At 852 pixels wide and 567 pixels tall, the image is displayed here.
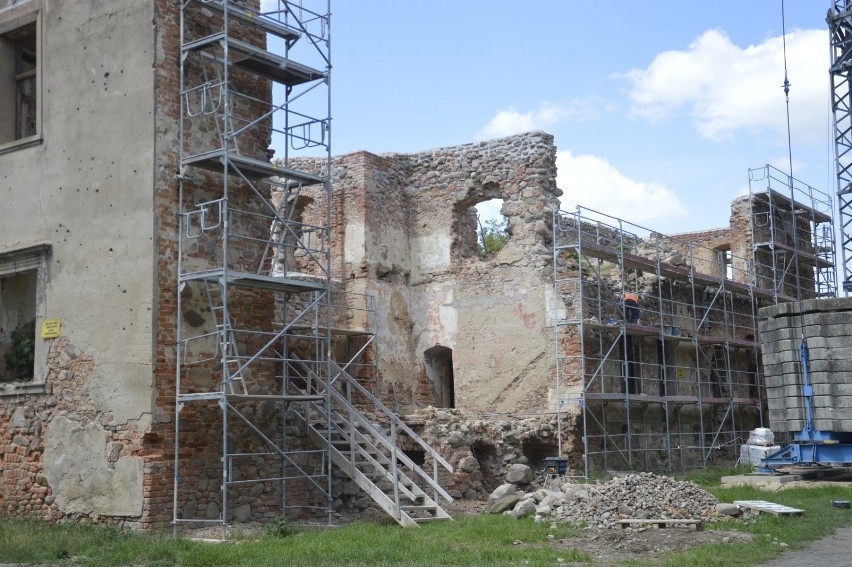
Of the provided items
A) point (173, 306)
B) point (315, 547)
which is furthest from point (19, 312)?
point (315, 547)

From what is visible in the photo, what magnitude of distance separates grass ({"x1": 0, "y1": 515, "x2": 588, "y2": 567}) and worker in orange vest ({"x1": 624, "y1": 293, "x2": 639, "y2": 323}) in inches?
328

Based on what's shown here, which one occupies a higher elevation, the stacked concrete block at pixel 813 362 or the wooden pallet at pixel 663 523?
the stacked concrete block at pixel 813 362

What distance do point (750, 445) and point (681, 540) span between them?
11.2 metres

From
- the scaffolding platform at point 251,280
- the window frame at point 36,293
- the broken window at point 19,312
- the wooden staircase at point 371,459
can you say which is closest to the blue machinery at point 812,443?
the wooden staircase at point 371,459

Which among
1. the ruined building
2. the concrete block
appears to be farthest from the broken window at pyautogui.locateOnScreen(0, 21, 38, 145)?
the concrete block

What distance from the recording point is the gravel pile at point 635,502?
1245 cm

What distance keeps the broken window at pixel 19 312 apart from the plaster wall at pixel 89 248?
24 cm

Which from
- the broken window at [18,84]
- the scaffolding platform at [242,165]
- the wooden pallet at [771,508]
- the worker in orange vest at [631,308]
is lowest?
the wooden pallet at [771,508]

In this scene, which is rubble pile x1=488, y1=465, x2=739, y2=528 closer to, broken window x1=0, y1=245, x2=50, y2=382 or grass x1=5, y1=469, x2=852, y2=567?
grass x1=5, y1=469, x2=852, y2=567

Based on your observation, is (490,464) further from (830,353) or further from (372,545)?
(372,545)

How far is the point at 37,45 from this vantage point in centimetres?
1452

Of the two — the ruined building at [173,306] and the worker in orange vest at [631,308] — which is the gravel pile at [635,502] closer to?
the ruined building at [173,306]

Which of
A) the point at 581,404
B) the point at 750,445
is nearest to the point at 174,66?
the point at 581,404

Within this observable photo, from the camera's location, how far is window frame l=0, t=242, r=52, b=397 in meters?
13.9
